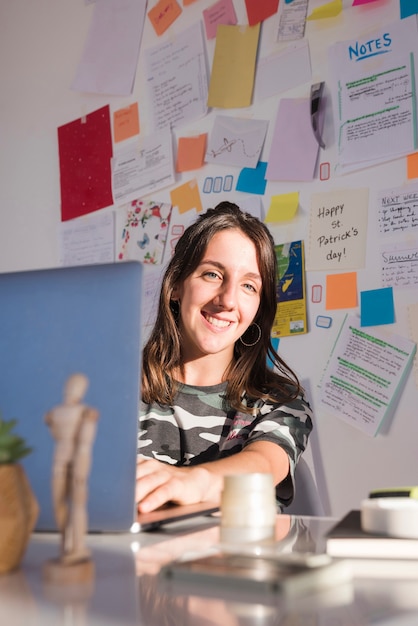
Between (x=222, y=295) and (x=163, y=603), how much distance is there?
3.41ft

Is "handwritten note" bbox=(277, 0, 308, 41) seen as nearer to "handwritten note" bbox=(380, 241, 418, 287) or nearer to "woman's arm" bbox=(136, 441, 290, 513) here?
"handwritten note" bbox=(380, 241, 418, 287)

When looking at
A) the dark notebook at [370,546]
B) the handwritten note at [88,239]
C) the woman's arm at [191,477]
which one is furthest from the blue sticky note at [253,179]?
the dark notebook at [370,546]

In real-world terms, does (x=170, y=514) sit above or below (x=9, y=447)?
below

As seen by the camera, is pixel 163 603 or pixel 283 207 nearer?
pixel 163 603

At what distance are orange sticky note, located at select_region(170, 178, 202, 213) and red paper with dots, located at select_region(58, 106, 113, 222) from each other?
0.28 metres

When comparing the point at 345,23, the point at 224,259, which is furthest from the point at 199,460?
the point at 345,23

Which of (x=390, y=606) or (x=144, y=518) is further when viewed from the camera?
(x=144, y=518)

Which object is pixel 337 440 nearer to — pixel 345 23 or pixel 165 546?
pixel 345 23

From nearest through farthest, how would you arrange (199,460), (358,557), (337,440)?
1. (358,557)
2. (199,460)
3. (337,440)

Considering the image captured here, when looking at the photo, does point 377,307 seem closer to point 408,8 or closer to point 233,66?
point 408,8

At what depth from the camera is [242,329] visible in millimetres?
1558

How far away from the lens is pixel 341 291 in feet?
6.50

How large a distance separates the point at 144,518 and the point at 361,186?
4.39 ft

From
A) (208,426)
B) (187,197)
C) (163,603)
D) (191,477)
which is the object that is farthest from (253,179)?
(163,603)
